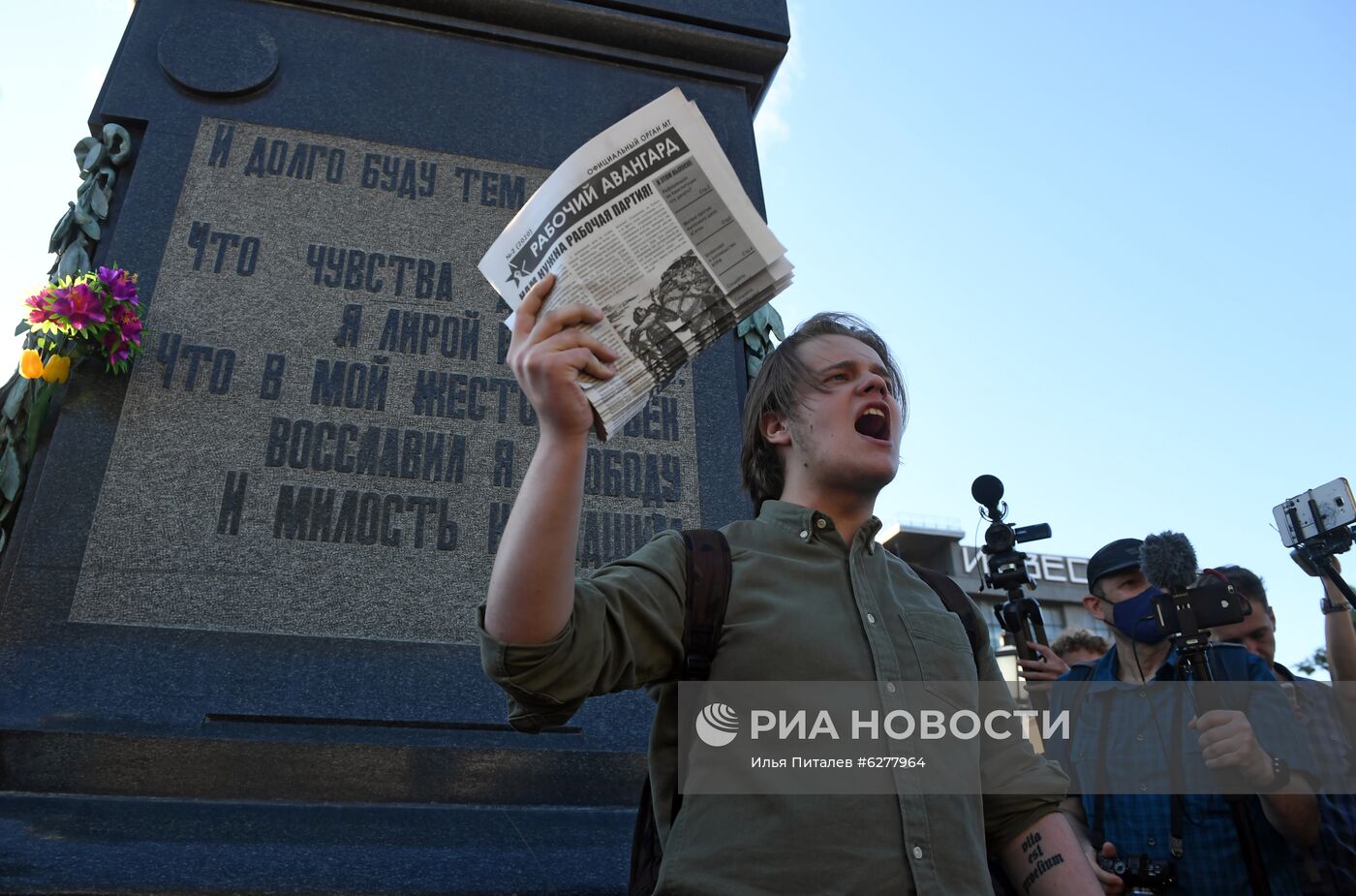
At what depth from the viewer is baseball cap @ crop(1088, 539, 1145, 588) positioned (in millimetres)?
3759

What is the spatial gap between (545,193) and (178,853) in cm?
200

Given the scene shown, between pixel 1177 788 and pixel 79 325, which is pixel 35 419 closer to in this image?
pixel 79 325

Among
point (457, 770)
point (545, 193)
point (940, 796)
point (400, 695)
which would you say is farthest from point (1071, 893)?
point (400, 695)

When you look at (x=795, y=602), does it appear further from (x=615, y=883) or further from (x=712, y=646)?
(x=615, y=883)

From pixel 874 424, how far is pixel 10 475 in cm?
334

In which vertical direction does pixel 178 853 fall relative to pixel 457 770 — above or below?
below

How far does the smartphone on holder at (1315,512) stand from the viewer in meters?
3.92

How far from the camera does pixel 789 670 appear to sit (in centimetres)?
167

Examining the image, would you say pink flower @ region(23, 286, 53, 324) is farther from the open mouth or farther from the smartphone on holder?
the smartphone on holder

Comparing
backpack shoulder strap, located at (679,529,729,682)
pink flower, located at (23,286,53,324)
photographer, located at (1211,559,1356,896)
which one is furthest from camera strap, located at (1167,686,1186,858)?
pink flower, located at (23,286,53,324)

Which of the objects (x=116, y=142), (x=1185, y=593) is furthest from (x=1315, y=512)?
(x=116, y=142)

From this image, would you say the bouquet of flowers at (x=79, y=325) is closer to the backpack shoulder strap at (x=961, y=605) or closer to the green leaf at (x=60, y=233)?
the green leaf at (x=60, y=233)

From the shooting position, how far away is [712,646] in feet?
5.60

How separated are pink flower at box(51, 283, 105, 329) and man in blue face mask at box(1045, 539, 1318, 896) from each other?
3.81m
